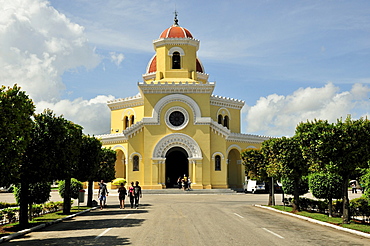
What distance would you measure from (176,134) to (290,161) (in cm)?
2281

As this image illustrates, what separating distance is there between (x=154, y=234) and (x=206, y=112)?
105 feet

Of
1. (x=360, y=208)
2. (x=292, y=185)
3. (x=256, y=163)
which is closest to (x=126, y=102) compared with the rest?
(x=256, y=163)

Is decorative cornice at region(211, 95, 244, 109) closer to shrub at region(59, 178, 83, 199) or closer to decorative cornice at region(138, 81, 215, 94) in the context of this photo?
decorative cornice at region(138, 81, 215, 94)

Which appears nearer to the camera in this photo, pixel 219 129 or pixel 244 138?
pixel 219 129

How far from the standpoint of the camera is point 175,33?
49.4 meters

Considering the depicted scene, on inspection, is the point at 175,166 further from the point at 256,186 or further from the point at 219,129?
the point at 256,186

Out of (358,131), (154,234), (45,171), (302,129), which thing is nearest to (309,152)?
(358,131)

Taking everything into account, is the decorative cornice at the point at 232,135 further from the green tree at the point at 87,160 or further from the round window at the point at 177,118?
the green tree at the point at 87,160

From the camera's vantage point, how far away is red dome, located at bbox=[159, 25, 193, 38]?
49159 millimetres

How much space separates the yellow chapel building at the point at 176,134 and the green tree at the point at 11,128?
96.7ft

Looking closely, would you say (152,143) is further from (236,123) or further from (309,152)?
(309,152)

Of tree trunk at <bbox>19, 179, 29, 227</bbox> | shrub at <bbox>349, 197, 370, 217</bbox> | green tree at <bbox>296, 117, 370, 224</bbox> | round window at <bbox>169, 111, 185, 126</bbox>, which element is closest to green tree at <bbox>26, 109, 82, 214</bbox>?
tree trunk at <bbox>19, 179, 29, 227</bbox>

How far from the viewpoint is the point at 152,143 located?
1746 inches

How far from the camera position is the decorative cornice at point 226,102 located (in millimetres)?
50250
